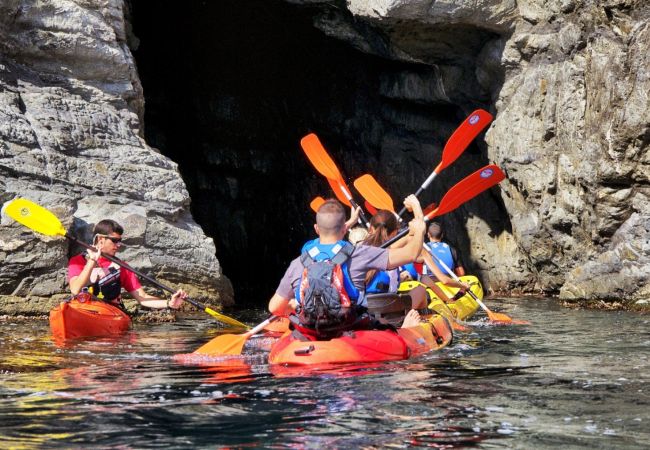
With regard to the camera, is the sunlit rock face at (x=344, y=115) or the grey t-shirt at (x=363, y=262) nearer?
the grey t-shirt at (x=363, y=262)

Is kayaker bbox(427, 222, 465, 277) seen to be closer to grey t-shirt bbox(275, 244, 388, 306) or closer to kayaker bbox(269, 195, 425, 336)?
kayaker bbox(269, 195, 425, 336)

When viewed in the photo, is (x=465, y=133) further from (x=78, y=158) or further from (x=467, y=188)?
(x=78, y=158)

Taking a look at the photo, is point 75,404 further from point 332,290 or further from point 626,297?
point 626,297

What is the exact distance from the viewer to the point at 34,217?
1002cm

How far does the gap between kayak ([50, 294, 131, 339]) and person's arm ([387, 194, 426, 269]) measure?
12.4 ft

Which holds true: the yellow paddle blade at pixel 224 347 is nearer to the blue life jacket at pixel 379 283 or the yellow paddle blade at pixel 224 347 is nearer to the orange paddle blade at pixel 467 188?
the blue life jacket at pixel 379 283

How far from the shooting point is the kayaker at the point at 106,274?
9.12 m

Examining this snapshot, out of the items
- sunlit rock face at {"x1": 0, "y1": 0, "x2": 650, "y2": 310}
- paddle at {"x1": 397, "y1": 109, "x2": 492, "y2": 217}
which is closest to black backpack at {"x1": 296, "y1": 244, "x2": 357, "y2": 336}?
paddle at {"x1": 397, "y1": 109, "x2": 492, "y2": 217}

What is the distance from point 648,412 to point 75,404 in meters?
2.95

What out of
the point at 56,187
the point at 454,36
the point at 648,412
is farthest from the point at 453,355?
the point at 454,36

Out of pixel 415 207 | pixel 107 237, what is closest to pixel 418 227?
pixel 415 207

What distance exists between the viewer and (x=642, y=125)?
41.4 ft

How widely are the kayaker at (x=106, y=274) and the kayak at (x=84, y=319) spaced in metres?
0.17


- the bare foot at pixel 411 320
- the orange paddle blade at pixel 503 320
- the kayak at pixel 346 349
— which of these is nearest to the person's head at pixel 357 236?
the bare foot at pixel 411 320
